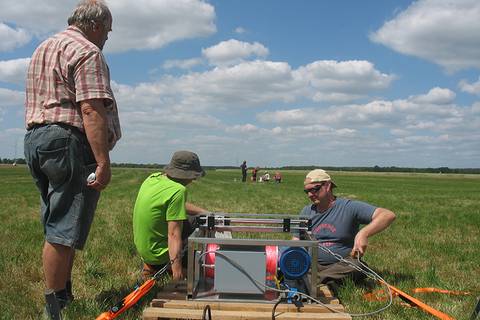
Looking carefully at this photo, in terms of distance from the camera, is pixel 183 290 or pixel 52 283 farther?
pixel 183 290

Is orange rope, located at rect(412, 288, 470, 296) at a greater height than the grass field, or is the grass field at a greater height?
orange rope, located at rect(412, 288, 470, 296)

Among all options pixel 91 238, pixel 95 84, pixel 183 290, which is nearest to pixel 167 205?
pixel 183 290

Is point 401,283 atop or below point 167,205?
below

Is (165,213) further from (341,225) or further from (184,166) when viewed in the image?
(341,225)

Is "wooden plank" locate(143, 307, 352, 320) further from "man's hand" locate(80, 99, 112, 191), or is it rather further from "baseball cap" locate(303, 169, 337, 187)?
"baseball cap" locate(303, 169, 337, 187)

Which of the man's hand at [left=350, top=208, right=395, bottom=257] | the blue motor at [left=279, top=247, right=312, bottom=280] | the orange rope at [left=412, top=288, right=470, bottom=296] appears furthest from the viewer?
the orange rope at [left=412, top=288, right=470, bottom=296]

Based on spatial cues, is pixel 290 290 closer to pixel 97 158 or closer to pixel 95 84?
pixel 97 158

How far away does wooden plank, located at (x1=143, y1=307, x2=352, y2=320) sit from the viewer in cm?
348

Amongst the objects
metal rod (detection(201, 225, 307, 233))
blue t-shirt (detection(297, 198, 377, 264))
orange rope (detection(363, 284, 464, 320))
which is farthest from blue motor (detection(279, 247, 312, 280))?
blue t-shirt (detection(297, 198, 377, 264))

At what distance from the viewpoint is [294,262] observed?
13.3ft

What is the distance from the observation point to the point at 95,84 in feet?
11.5

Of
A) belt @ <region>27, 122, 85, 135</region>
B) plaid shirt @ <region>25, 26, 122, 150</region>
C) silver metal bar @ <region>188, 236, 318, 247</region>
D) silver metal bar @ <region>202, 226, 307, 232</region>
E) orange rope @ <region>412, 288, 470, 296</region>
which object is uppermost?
plaid shirt @ <region>25, 26, 122, 150</region>

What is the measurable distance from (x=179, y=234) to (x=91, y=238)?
415 centimetres

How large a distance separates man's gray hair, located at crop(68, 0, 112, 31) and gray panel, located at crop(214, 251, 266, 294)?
6.46 ft
